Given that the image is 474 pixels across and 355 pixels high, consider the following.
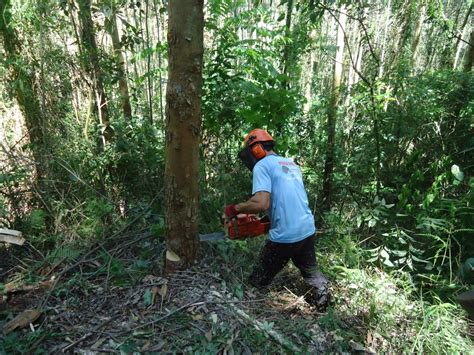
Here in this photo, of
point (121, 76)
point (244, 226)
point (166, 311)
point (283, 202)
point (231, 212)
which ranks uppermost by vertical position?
point (121, 76)

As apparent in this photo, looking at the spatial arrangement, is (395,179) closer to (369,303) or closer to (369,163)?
(369,163)

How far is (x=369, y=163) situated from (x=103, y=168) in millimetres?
4156

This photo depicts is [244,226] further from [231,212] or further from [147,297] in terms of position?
[147,297]

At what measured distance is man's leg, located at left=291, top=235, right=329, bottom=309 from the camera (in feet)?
11.1

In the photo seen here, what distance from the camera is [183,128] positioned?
109 inches

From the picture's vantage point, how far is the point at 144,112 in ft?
21.8

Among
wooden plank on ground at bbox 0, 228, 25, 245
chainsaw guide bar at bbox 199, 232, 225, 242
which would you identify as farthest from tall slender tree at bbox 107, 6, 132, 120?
chainsaw guide bar at bbox 199, 232, 225, 242

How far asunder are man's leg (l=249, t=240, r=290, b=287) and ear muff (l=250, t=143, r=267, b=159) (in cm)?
87

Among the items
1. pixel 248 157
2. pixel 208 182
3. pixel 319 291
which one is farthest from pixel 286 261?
pixel 208 182

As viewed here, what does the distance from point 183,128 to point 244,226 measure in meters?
1.13

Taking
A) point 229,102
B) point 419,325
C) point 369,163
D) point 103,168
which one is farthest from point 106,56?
point 419,325

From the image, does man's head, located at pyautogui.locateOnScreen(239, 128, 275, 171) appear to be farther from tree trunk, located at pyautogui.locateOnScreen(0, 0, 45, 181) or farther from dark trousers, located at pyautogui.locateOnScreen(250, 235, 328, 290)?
tree trunk, located at pyautogui.locateOnScreen(0, 0, 45, 181)

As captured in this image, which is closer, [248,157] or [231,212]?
[231,212]

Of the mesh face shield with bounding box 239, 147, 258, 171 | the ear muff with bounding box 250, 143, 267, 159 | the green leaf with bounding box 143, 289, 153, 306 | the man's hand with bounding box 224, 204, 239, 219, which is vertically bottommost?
the green leaf with bounding box 143, 289, 153, 306
